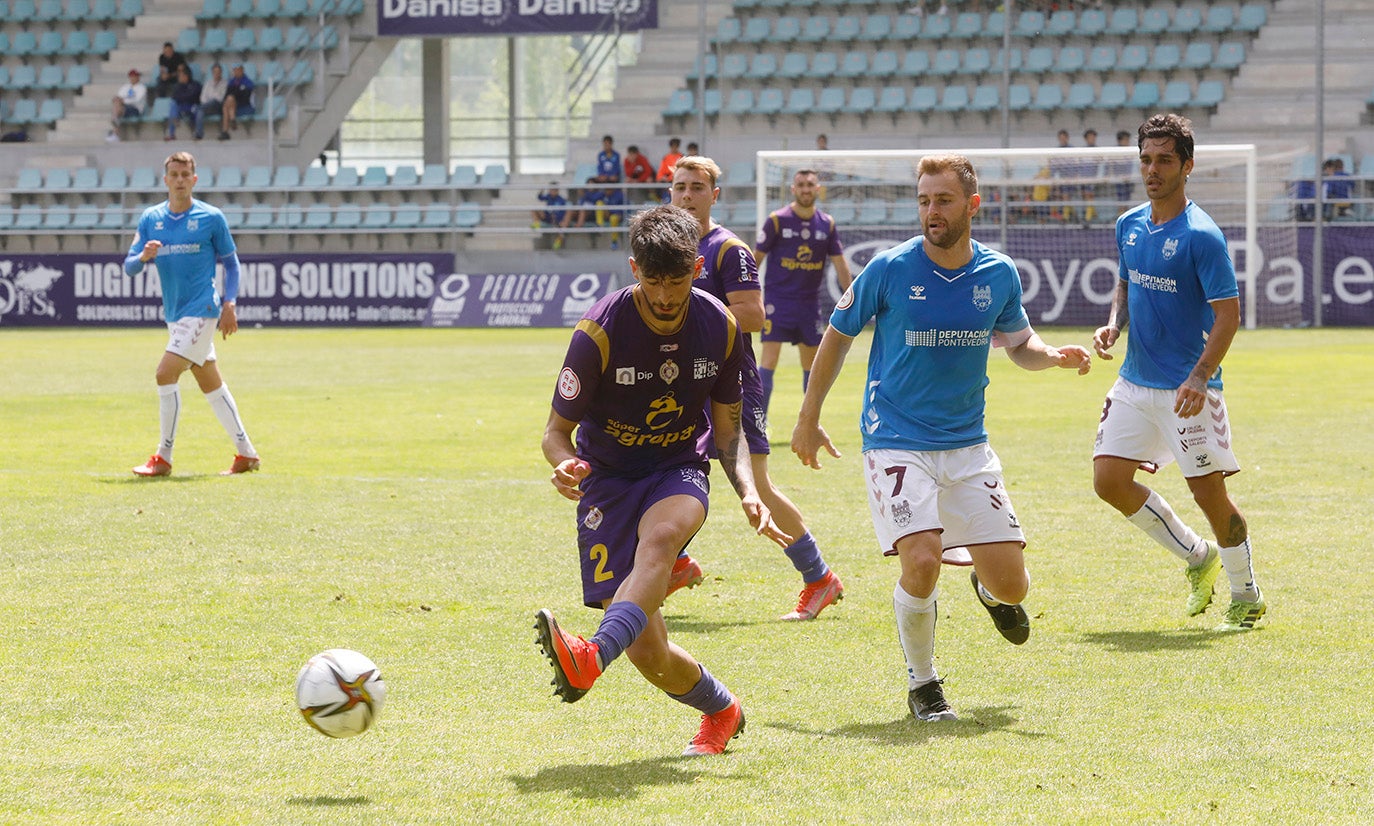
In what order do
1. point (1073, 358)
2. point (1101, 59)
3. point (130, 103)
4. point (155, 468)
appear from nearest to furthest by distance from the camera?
point (1073, 358) < point (155, 468) < point (1101, 59) < point (130, 103)

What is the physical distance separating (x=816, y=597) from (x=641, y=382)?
2.47 m

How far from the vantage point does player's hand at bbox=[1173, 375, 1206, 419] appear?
6598 millimetres

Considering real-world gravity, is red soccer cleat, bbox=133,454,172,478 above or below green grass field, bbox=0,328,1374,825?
above

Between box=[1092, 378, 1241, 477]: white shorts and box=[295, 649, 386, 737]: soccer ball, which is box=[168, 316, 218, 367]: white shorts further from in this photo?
box=[295, 649, 386, 737]: soccer ball

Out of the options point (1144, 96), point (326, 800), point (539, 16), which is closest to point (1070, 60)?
point (1144, 96)

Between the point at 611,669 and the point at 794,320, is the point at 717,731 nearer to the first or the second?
the point at 611,669

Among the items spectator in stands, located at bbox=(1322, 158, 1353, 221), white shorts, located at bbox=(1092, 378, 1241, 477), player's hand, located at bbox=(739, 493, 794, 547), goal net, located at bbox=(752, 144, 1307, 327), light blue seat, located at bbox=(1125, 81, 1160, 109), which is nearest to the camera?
player's hand, located at bbox=(739, 493, 794, 547)

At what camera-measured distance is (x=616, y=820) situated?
14.6 ft

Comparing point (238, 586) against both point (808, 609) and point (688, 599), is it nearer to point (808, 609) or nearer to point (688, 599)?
point (688, 599)

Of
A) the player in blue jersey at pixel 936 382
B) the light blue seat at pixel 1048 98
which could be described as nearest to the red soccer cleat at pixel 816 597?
the player in blue jersey at pixel 936 382

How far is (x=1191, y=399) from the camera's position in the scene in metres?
6.62

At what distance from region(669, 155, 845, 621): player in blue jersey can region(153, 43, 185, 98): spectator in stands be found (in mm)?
31857

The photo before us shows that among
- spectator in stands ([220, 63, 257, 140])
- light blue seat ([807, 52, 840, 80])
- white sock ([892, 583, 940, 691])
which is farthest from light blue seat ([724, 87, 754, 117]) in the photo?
white sock ([892, 583, 940, 691])

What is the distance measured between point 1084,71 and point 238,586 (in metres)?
28.5
